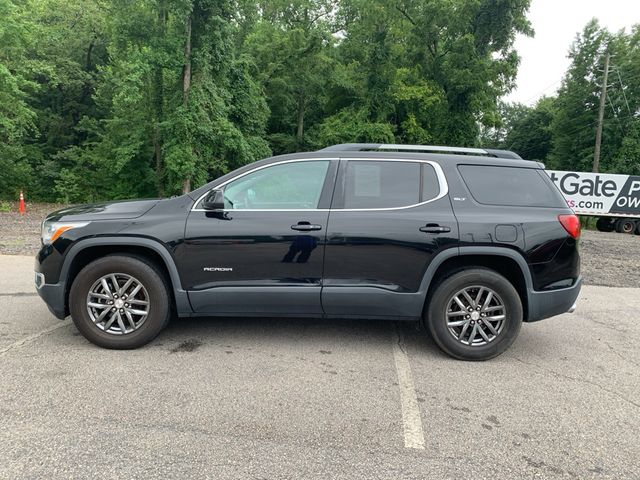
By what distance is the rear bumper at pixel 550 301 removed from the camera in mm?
4113

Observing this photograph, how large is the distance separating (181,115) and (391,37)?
15.9 meters

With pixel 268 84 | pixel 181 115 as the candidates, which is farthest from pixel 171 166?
pixel 268 84

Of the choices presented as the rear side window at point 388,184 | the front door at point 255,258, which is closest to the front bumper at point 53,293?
the front door at point 255,258

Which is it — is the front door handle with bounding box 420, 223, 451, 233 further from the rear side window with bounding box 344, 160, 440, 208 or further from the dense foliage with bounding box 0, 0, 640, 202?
the dense foliage with bounding box 0, 0, 640, 202

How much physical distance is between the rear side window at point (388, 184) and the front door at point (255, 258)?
28 cm

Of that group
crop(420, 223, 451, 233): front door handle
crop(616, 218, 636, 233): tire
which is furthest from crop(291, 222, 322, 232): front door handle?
crop(616, 218, 636, 233): tire

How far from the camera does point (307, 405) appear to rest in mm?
3252

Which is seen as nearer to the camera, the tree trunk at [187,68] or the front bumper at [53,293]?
the front bumper at [53,293]

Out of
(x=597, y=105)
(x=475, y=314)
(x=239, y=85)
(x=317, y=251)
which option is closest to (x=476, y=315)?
(x=475, y=314)

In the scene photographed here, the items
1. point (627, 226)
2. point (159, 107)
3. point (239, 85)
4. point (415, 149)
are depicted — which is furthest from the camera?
point (239, 85)

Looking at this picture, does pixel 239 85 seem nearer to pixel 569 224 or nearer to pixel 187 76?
pixel 187 76

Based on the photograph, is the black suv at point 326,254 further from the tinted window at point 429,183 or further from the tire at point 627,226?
the tire at point 627,226

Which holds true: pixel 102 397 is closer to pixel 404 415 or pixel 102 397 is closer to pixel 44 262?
pixel 44 262

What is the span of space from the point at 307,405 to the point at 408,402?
0.74 metres
